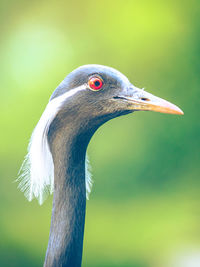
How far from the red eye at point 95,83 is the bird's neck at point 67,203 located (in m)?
0.17

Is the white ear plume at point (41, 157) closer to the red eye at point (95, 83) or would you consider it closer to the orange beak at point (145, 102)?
the red eye at point (95, 83)

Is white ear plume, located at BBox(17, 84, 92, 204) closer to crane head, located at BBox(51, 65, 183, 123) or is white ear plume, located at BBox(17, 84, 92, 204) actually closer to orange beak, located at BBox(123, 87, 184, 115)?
crane head, located at BBox(51, 65, 183, 123)

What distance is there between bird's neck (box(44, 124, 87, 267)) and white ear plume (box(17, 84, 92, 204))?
1.8 inches

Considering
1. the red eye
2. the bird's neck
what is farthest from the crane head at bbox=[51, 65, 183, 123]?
the bird's neck

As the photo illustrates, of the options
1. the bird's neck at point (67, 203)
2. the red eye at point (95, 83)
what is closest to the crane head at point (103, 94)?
the red eye at point (95, 83)

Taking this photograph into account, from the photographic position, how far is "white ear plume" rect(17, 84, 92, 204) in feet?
4.30

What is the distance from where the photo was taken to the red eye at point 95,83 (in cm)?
129

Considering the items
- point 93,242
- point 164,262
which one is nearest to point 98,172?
point 93,242

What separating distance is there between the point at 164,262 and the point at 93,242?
2.13ft

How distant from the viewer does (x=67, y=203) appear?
1.32 m

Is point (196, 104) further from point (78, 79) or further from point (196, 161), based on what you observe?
point (78, 79)

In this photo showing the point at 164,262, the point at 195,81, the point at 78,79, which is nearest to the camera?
the point at 78,79

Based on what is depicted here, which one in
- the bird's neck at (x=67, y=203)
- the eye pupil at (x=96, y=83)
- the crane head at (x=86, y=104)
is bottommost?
the bird's neck at (x=67, y=203)

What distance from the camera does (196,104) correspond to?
4016 millimetres
